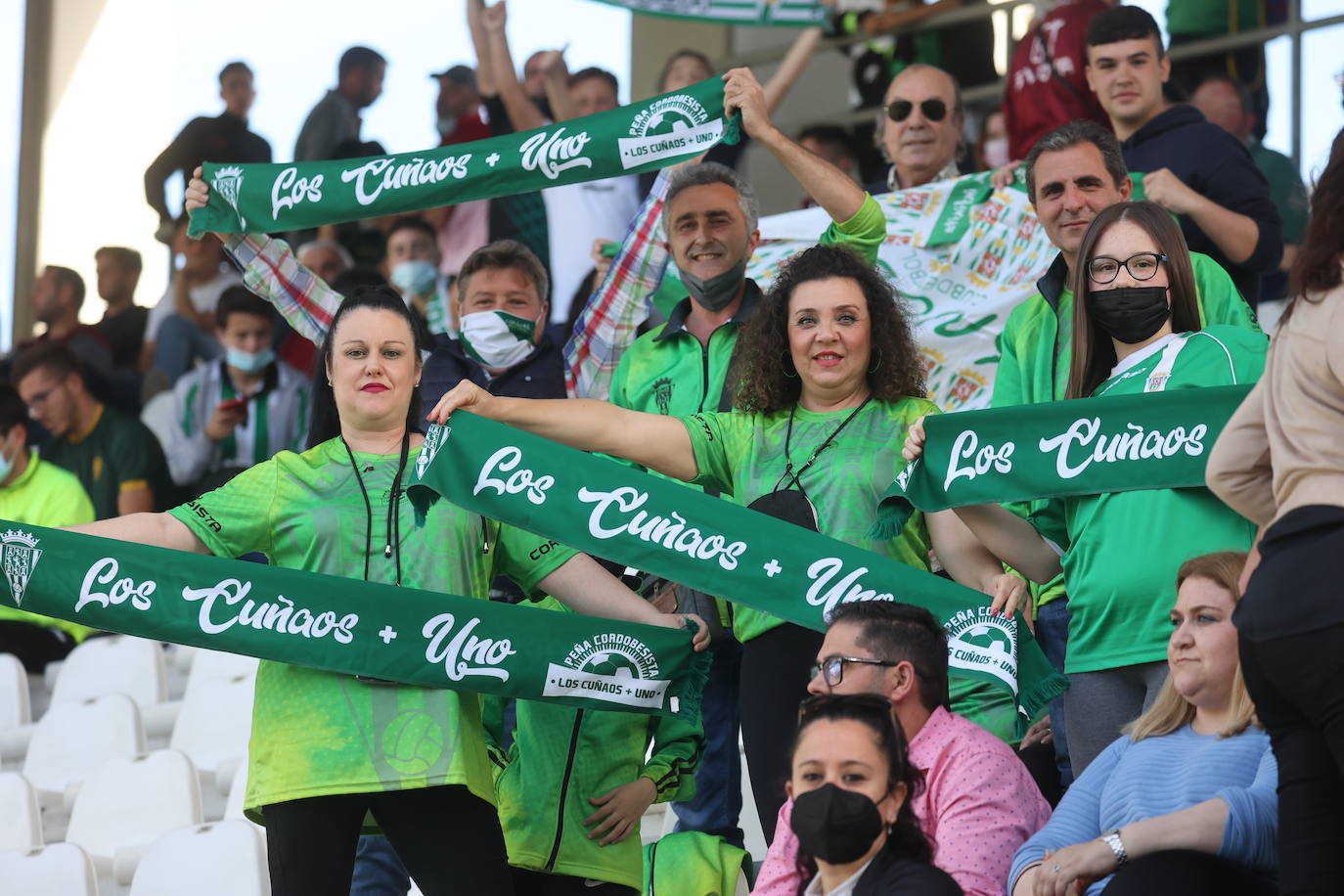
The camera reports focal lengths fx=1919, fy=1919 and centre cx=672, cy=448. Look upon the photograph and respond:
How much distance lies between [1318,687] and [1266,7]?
22.9 feet

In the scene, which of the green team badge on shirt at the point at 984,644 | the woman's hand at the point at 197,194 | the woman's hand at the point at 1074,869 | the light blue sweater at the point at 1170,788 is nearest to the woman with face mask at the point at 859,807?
the woman's hand at the point at 1074,869

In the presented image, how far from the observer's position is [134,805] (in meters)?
6.04

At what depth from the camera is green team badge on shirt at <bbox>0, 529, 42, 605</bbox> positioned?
13.8 ft

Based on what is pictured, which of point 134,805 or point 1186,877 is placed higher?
point 1186,877

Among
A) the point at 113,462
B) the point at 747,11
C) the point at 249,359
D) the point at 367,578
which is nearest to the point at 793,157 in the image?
the point at 367,578

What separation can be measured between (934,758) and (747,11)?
18.1 feet

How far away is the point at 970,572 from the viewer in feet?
14.1

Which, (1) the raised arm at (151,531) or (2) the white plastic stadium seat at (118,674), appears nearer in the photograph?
(1) the raised arm at (151,531)

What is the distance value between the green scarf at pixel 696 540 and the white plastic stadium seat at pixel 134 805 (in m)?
2.26

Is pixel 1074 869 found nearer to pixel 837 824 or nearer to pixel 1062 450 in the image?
pixel 837 824

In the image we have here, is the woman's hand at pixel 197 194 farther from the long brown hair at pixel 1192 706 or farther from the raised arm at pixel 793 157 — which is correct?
the long brown hair at pixel 1192 706

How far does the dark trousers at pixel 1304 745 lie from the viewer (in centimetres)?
282

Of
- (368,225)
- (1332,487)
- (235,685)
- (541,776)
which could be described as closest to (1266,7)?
(368,225)

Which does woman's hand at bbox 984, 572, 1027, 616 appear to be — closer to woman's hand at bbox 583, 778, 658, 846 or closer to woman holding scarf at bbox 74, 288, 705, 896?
woman holding scarf at bbox 74, 288, 705, 896
